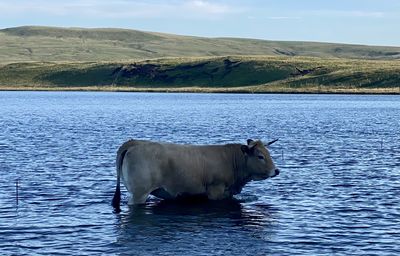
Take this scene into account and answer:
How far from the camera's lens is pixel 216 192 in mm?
24625

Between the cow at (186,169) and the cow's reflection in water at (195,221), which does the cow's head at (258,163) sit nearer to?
the cow at (186,169)

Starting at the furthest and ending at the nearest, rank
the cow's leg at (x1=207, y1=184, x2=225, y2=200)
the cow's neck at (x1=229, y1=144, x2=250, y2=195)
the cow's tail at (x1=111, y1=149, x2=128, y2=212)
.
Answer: the cow's neck at (x1=229, y1=144, x2=250, y2=195)
the cow's leg at (x1=207, y1=184, x2=225, y2=200)
the cow's tail at (x1=111, y1=149, x2=128, y2=212)

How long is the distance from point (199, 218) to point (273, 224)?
6.82ft

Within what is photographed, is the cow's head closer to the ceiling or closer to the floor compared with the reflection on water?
closer to the ceiling

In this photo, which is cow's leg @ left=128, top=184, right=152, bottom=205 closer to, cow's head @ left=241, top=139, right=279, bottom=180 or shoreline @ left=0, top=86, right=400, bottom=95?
cow's head @ left=241, top=139, right=279, bottom=180

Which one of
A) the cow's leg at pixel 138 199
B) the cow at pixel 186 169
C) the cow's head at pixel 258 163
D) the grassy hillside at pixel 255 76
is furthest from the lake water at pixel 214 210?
the grassy hillside at pixel 255 76

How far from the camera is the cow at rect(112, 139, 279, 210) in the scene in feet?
76.6

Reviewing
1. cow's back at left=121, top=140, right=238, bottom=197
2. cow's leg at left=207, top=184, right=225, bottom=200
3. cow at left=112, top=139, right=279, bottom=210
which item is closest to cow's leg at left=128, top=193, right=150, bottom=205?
cow at left=112, top=139, right=279, bottom=210

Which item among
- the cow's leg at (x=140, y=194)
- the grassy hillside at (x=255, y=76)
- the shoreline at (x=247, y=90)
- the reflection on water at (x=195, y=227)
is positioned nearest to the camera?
the reflection on water at (x=195, y=227)

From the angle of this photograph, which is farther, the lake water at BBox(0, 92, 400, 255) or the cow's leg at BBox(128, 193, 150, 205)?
the cow's leg at BBox(128, 193, 150, 205)

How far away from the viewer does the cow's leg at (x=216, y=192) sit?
24.5 m

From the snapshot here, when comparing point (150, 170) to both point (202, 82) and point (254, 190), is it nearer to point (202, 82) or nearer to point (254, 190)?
point (254, 190)

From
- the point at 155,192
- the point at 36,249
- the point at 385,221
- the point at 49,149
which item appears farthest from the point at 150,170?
the point at 49,149

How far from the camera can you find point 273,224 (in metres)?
22.0
